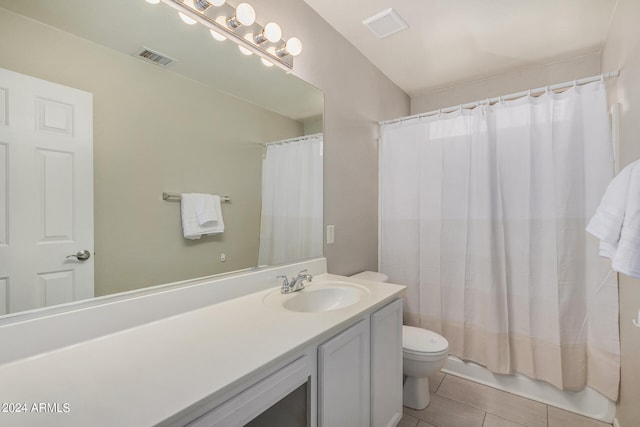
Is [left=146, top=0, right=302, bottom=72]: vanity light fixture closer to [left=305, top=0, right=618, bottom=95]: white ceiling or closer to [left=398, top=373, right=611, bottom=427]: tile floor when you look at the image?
[left=305, top=0, right=618, bottom=95]: white ceiling

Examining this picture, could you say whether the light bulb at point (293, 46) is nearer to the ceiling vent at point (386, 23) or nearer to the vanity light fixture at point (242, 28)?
the vanity light fixture at point (242, 28)

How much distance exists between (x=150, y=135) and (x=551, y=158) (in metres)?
2.20

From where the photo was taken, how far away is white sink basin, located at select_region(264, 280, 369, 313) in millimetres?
1386

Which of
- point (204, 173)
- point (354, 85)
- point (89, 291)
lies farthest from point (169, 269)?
point (354, 85)

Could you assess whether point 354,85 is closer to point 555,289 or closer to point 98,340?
point 555,289

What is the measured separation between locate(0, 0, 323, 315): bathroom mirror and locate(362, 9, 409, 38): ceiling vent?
0.83 m

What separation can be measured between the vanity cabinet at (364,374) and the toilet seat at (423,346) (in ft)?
0.70

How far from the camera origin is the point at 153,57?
1.08 meters

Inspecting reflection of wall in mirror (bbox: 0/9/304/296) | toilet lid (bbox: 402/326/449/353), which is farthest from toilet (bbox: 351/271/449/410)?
reflection of wall in mirror (bbox: 0/9/304/296)

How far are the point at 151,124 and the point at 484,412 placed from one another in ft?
7.81

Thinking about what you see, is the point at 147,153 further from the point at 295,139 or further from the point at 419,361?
the point at 419,361

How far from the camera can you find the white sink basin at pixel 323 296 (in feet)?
4.55

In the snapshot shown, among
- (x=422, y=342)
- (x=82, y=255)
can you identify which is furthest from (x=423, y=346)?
(x=82, y=255)

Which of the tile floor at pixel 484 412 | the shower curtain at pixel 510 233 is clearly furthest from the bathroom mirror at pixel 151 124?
the tile floor at pixel 484 412
